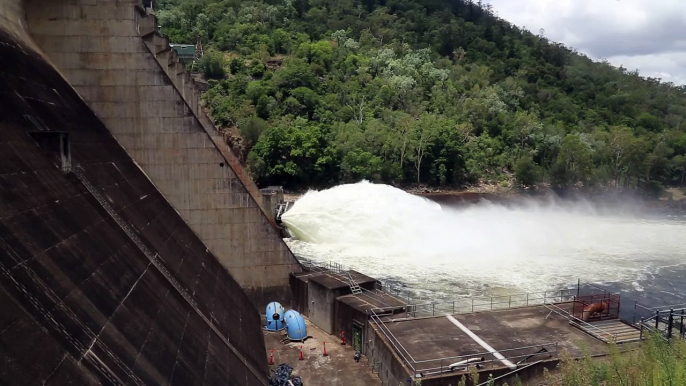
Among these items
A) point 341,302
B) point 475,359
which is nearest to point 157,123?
point 341,302

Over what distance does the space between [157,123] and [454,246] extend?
26132 millimetres

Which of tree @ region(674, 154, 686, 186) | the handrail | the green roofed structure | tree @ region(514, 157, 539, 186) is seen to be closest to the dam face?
the handrail

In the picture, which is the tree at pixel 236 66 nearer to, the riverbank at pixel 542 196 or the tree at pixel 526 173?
the riverbank at pixel 542 196

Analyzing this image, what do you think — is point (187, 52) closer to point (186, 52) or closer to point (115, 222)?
point (186, 52)

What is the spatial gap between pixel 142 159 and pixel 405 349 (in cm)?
1084

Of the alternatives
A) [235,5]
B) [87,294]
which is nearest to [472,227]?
[87,294]

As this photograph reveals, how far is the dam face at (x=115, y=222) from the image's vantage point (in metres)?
6.69

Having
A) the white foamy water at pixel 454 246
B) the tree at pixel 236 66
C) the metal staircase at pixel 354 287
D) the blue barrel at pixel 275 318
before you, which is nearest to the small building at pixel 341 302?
the metal staircase at pixel 354 287

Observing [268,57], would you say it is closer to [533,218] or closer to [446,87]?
[446,87]

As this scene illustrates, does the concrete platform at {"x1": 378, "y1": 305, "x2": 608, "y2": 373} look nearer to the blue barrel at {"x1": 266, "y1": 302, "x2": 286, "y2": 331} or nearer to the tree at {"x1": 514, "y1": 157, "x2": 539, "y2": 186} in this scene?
the blue barrel at {"x1": 266, "y1": 302, "x2": 286, "y2": 331}

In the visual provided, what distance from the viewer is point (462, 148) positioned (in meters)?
74.6

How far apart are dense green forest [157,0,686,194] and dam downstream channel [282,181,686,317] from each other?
23.7 m

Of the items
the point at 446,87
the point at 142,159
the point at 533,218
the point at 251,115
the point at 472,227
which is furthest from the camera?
the point at 446,87

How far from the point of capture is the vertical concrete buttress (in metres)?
16.8
